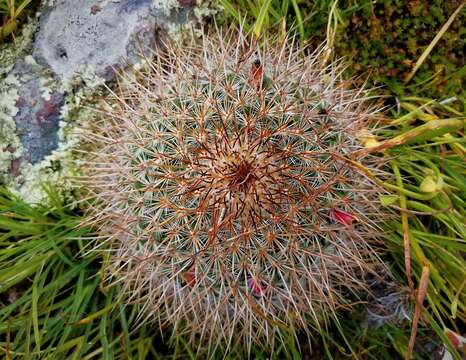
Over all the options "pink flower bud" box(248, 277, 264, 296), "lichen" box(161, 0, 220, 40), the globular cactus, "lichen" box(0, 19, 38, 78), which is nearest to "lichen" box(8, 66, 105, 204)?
"lichen" box(0, 19, 38, 78)

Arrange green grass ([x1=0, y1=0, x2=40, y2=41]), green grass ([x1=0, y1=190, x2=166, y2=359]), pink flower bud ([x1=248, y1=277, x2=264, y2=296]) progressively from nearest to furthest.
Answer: pink flower bud ([x1=248, y1=277, x2=264, y2=296]) < green grass ([x1=0, y1=190, x2=166, y2=359]) < green grass ([x1=0, y1=0, x2=40, y2=41])

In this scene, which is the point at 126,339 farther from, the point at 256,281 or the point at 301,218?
the point at 301,218

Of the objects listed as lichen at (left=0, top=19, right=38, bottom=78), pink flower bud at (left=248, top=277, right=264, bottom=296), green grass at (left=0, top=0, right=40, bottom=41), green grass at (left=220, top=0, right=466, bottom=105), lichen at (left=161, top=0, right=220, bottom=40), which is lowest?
pink flower bud at (left=248, top=277, right=264, bottom=296)

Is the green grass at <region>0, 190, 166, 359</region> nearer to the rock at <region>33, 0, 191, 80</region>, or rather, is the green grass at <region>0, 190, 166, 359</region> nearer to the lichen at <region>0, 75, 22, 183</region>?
the lichen at <region>0, 75, 22, 183</region>

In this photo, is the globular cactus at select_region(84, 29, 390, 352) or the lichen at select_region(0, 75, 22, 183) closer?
the globular cactus at select_region(84, 29, 390, 352)

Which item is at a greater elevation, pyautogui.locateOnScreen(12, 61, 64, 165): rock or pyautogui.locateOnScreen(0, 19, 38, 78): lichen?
pyautogui.locateOnScreen(0, 19, 38, 78): lichen

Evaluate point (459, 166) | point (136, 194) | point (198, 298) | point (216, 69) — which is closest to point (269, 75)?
point (216, 69)

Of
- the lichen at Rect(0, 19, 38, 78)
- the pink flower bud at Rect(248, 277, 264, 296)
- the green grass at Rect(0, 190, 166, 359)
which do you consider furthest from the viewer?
the lichen at Rect(0, 19, 38, 78)

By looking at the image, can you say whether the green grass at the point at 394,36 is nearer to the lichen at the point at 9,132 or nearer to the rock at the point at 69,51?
the rock at the point at 69,51


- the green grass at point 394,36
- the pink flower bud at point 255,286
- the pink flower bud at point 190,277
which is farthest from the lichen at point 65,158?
the pink flower bud at point 255,286
